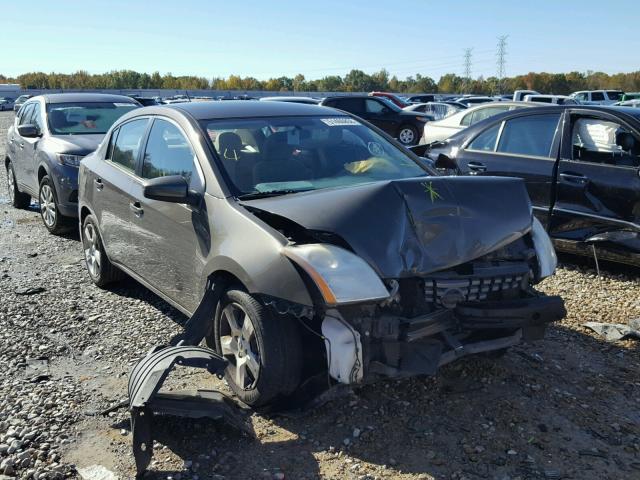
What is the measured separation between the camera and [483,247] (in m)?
3.35

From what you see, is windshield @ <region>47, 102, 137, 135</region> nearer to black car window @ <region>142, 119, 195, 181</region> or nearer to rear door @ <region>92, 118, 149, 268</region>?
rear door @ <region>92, 118, 149, 268</region>

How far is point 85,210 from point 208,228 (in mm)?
2744

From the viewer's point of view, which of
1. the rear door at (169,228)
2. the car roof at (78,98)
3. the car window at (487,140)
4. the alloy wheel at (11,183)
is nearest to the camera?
the rear door at (169,228)

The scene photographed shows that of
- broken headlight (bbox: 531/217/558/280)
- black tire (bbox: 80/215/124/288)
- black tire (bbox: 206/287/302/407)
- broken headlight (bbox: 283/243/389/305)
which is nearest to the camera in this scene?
broken headlight (bbox: 283/243/389/305)

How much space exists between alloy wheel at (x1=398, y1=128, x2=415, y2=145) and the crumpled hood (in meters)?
16.5

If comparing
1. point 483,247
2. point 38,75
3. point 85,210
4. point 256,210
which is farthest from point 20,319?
point 38,75

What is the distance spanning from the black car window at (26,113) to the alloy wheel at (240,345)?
7363 mm

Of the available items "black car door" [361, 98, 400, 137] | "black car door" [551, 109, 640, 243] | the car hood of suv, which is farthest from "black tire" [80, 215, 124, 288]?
"black car door" [361, 98, 400, 137]

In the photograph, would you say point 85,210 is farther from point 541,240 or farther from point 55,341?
point 541,240

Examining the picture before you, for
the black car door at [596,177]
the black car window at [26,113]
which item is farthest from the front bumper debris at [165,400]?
the black car window at [26,113]

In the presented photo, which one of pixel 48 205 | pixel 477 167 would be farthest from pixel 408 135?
pixel 48 205

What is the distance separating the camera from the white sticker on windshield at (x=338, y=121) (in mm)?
4676

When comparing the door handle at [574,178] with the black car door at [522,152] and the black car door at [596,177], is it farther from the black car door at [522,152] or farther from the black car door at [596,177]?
the black car door at [522,152]

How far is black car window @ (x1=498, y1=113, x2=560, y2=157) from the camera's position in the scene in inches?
256
